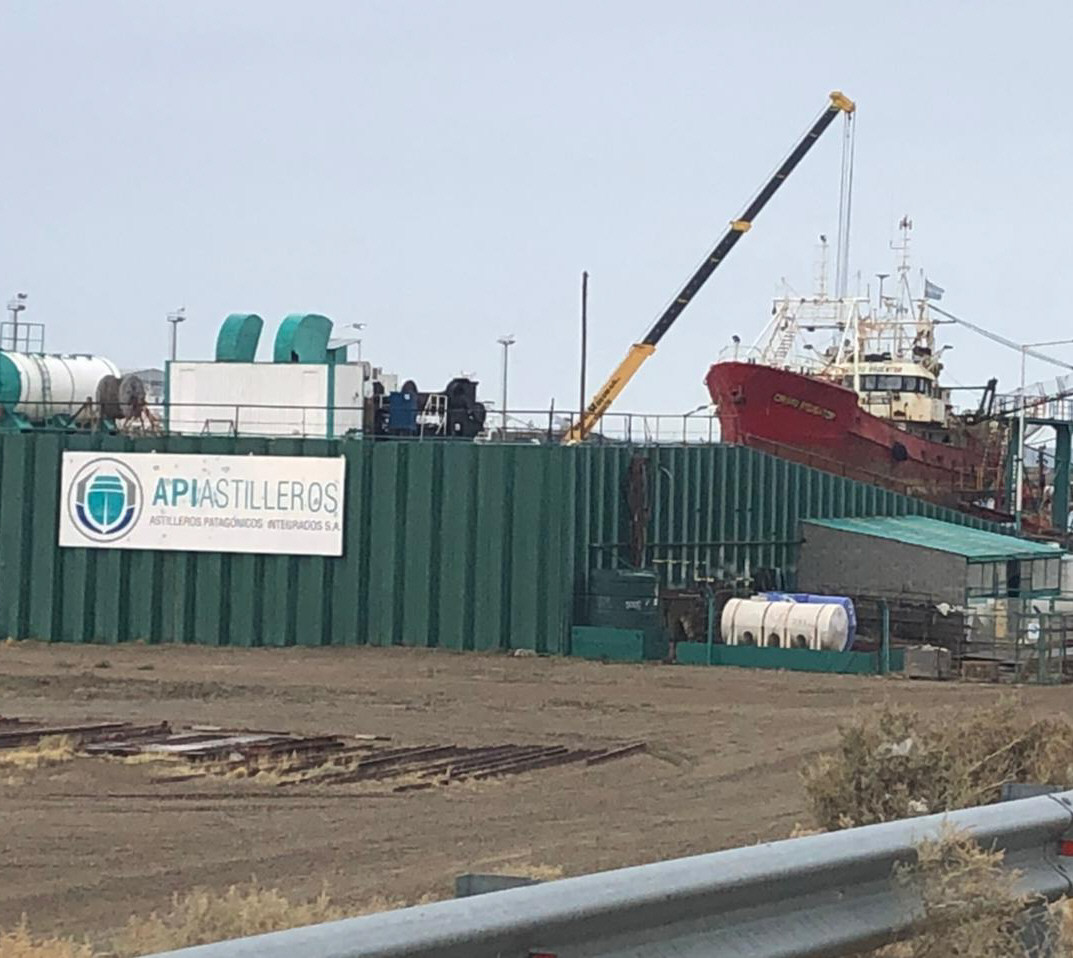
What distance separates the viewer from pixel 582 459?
34.5 metres

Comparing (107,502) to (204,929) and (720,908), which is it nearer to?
(204,929)

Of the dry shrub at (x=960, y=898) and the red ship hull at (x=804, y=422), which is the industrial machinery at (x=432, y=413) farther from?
the dry shrub at (x=960, y=898)

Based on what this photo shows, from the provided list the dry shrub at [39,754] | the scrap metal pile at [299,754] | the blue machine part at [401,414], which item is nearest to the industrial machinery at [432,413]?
the blue machine part at [401,414]

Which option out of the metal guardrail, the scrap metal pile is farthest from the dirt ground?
the metal guardrail

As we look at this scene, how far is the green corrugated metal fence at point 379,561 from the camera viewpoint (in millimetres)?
34125

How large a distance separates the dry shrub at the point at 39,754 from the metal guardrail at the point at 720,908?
1347 cm

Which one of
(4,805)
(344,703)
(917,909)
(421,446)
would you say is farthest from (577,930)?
(421,446)

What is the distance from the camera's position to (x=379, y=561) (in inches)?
1353

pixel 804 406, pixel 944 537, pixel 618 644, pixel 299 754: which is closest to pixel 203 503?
pixel 618 644

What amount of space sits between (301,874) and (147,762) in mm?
6788

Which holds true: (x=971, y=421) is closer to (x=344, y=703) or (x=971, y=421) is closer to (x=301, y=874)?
(x=344, y=703)

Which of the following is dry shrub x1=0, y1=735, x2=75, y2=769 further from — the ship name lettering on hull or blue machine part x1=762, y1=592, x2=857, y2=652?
the ship name lettering on hull

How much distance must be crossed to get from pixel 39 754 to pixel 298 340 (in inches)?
848

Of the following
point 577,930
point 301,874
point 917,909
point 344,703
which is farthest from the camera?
point 344,703
